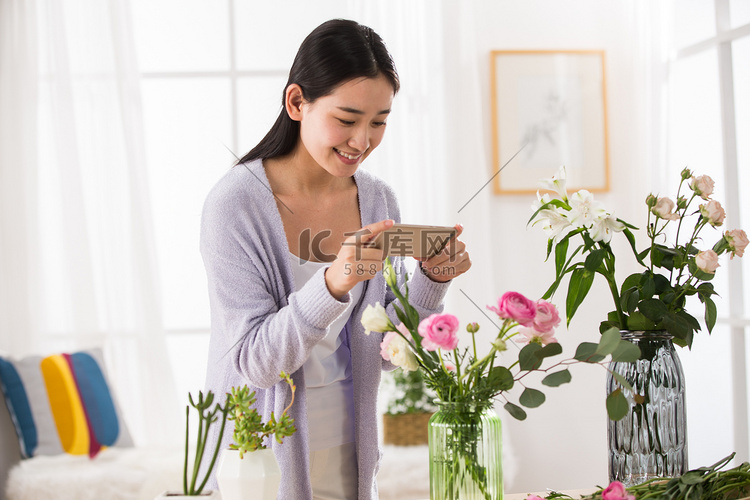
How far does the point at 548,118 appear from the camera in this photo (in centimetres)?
348

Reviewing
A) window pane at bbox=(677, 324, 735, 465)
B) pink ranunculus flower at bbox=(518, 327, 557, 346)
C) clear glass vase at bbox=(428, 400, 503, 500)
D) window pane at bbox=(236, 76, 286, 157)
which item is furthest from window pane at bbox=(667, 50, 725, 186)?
clear glass vase at bbox=(428, 400, 503, 500)

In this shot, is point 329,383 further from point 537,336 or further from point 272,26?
point 272,26

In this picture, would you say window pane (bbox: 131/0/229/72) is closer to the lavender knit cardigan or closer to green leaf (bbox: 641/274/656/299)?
the lavender knit cardigan

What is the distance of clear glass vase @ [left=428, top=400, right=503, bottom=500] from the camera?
93 centimetres

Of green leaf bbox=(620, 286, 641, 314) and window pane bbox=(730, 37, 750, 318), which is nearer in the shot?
green leaf bbox=(620, 286, 641, 314)

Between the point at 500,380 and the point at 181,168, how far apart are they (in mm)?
2770

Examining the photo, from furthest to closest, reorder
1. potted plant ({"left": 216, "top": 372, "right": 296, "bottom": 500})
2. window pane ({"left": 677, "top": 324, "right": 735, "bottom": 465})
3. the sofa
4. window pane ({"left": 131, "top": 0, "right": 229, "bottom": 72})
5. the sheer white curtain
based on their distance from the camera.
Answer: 1. window pane ({"left": 131, "top": 0, "right": 229, "bottom": 72})
2. the sheer white curtain
3. window pane ({"left": 677, "top": 324, "right": 735, "bottom": 465})
4. the sofa
5. potted plant ({"left": 216, "top": 372, "right": 296, "bottom": 500})

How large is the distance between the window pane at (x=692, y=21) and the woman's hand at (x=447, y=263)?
2528mm

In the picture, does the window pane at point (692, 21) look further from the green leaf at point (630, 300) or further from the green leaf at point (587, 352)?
the green leaf at point (587, 352)

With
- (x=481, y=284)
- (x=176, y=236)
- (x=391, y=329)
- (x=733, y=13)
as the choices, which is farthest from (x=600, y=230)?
(x=176, y=236)

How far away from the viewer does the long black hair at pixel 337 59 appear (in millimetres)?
1279

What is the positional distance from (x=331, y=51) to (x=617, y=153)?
104 inches

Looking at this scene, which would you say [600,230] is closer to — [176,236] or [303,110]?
[303,110]

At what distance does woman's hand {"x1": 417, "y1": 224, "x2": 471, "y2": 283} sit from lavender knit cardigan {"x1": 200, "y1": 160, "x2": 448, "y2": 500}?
19mm
